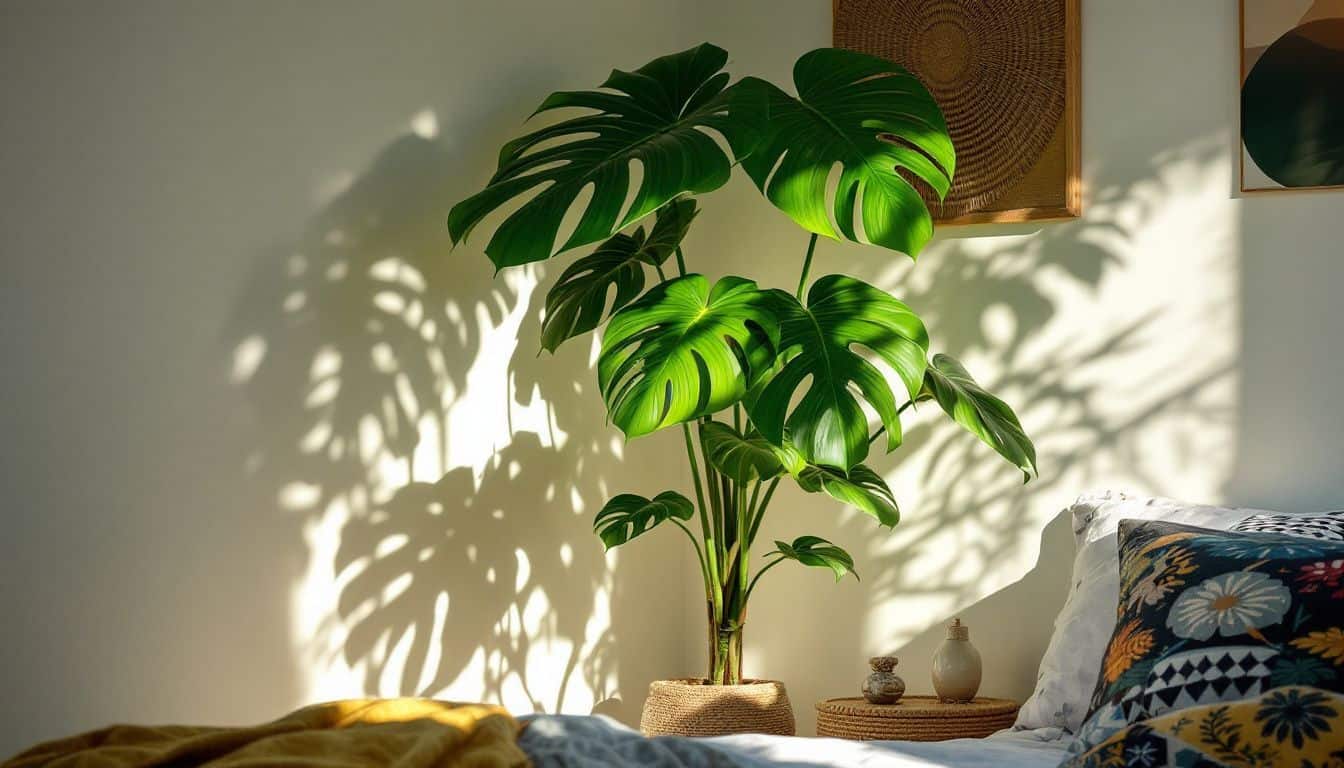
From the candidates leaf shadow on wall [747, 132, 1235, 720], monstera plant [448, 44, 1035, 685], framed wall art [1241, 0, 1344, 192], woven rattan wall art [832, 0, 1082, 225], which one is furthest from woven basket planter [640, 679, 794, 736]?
framed wall art [1241, 0, 1344, 192]

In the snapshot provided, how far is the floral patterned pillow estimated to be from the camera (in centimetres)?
173

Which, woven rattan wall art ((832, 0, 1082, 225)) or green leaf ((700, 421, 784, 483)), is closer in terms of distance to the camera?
green leaf ((700, 421, 784, 483))

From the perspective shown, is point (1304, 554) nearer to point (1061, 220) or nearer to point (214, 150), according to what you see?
point (1061, 220)

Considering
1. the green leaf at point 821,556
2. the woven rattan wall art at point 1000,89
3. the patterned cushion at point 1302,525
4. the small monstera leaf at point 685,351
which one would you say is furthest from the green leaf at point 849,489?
the woven rattan wall art at point 1000,89

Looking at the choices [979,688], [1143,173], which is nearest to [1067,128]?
[1143,173]

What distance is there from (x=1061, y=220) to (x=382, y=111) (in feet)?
5.53

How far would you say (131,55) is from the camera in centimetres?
218

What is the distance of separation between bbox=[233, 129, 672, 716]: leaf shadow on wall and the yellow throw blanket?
0.78 m

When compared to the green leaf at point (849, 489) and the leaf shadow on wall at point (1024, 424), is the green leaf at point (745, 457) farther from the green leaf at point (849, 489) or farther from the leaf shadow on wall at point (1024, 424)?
the leaf shadow on wall at point (1024, 424)

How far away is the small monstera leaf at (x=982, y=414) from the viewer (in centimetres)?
277

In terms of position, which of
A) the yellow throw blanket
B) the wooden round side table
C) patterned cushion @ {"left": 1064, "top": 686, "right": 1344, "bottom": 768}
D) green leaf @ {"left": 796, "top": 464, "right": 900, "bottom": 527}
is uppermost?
green leaf @ {"left": 796, "top": 464, "right": 900, "bottom": 527}

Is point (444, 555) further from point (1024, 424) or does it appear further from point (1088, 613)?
point (1024, 424)

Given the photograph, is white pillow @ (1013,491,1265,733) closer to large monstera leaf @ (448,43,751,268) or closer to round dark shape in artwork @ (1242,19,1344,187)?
round dark shape in artwork @ (1242,19,1344,187)

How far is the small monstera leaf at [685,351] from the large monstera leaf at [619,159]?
0.62ft
